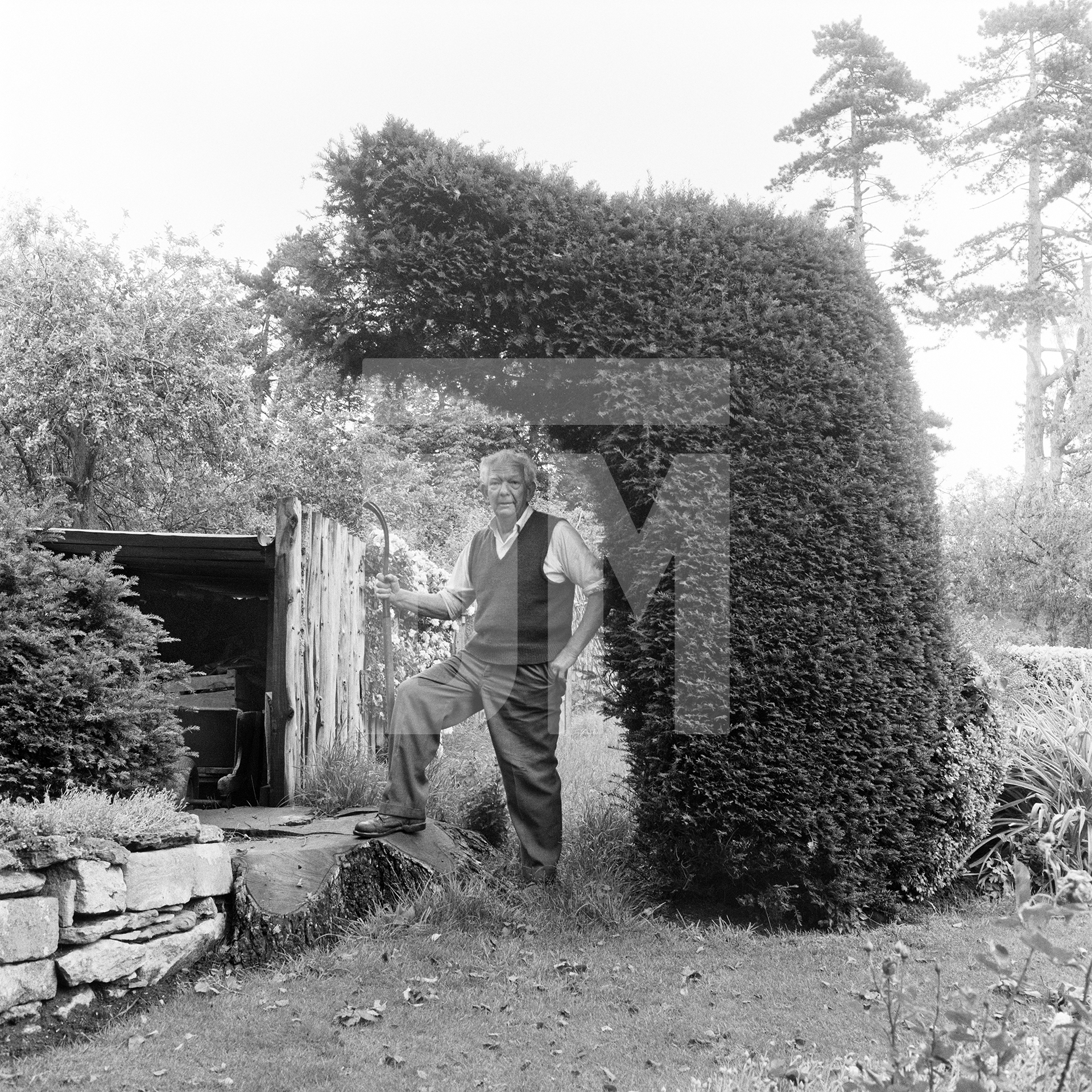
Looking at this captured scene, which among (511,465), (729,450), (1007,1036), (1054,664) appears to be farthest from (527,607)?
(1054,664)

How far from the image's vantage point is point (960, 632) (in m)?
6.32

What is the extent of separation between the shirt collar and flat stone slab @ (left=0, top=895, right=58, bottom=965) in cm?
263

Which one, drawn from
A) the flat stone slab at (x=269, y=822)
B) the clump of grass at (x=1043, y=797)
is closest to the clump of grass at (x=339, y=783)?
the flat stone slab at (x=269, y=822)

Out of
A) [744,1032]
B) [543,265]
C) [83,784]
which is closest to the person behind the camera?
[744,1032]

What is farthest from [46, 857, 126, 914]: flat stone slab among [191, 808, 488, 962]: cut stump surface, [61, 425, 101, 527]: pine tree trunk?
[61, 425, 101, 527]: pine tree trunk

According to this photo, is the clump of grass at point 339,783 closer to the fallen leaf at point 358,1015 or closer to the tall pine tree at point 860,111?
the fallen leaf at point 358,1015

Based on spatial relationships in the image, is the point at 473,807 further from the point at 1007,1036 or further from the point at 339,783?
the point at 1007,1036

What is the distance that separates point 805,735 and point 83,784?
3473 millimetres

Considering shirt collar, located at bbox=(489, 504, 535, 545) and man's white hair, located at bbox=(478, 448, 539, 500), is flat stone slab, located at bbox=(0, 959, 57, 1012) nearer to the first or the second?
shirt collar, located at bbox=(489, 504, 535, 545)

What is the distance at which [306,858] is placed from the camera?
5.08 meters

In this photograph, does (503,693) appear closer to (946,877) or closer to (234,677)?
(946,877)

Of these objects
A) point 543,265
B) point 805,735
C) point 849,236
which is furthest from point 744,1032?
point 849,236

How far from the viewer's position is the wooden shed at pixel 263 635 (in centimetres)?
673

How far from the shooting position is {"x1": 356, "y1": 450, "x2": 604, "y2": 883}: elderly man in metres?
5.36
